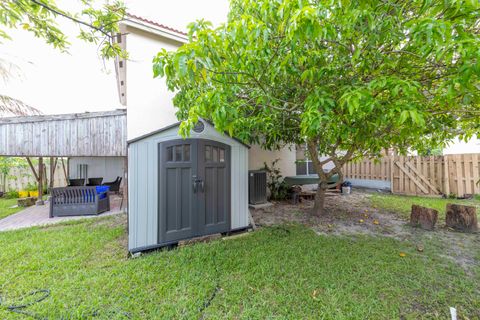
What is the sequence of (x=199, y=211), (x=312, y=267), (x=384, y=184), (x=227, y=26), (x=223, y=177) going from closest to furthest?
(x=227, y=26), (x=312, y=267), (x=199, y=211), (x=223, y=177), (x=384, y=184)

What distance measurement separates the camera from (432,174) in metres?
7.73

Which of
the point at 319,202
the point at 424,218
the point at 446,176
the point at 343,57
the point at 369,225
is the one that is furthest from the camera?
the point at 446,176

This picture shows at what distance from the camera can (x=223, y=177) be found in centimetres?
418

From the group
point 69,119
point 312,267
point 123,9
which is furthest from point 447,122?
point 69,119

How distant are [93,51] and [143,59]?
2.19 meters

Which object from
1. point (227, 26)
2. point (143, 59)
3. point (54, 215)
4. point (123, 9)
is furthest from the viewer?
point (54, 215)

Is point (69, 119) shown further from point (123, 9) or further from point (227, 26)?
point (227, 26)

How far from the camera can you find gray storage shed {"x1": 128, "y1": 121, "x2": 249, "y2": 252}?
3.49m

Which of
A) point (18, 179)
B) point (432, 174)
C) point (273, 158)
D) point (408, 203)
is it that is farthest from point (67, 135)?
point (432, 174)

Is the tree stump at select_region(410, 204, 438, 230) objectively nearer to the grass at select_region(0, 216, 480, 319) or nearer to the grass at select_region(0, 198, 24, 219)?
the grass at select_region(0, 216, 480, 319)

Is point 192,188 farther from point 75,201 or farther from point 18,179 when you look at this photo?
point 18,179

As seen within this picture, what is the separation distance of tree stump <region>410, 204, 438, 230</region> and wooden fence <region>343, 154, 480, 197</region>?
2358 mm

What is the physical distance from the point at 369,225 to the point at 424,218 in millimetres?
1139

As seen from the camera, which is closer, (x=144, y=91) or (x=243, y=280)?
(x=243, y=280)
